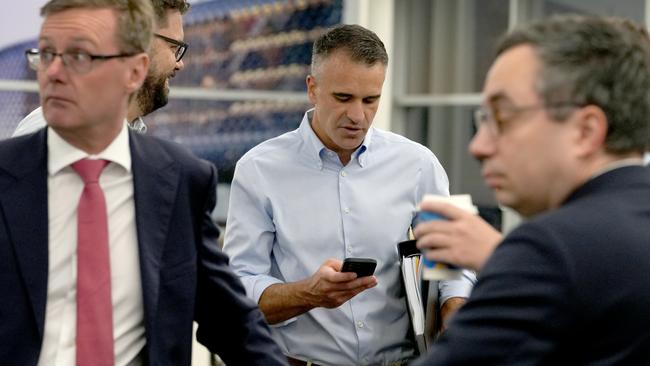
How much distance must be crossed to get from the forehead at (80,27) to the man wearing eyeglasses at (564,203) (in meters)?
0.78

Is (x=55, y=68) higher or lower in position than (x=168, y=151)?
higher

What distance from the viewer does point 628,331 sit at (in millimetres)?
1398

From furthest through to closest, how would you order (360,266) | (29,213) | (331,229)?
(331,229), (360,266), (29,213)

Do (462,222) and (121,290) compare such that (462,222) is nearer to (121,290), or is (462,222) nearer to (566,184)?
(566,184)

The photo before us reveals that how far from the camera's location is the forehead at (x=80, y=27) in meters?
1.99

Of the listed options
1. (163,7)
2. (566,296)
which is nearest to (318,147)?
(163,7)

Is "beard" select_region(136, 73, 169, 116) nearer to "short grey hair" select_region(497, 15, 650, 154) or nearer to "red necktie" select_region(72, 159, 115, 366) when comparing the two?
"red necktie" select_region(72, 159, 115, 366)

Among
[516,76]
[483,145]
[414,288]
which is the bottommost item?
[414,288]

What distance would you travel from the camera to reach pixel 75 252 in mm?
1969

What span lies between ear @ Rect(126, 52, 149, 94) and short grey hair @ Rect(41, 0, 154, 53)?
0.05 ft

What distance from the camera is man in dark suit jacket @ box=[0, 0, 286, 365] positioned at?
6.30ft

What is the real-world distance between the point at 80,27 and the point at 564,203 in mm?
969

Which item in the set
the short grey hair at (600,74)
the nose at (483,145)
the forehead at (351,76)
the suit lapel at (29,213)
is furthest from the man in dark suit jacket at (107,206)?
the forehead at (351,76)

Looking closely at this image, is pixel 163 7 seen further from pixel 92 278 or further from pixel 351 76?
pixel 92 278
